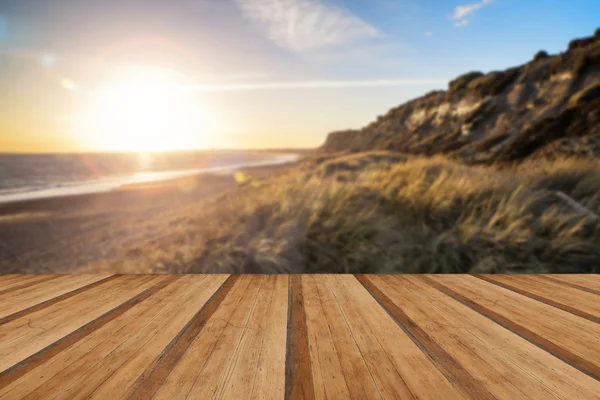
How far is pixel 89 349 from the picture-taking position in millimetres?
1941

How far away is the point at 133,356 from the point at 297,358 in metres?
0.84

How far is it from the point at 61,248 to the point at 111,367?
28.9 ft

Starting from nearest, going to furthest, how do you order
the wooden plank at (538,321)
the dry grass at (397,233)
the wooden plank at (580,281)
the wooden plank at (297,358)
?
1. the wooden plank at (297,358)
2. the wooden plank at (538,321)
3. the wooden plank at (580,281)
4. the dry grass at (397,233)

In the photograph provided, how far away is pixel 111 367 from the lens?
175cm

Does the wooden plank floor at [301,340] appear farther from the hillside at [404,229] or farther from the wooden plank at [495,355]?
the hillside at [404,229]

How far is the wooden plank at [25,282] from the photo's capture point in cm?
314

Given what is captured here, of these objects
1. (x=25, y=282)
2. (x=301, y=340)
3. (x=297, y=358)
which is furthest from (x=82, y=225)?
(x=297, y=358)

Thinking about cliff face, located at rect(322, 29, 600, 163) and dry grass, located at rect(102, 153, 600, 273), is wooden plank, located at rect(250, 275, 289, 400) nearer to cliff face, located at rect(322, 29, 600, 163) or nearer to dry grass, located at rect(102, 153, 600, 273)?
dry grass, located at rect(102, 153, 600, 273)

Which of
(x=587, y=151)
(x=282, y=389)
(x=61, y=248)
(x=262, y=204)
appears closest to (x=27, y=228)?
(x=61, y=248)

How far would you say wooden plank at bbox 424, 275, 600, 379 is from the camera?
6.22 feet

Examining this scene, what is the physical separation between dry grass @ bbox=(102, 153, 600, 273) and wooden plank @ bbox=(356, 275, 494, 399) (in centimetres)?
196

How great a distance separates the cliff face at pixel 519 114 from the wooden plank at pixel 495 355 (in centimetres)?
1220

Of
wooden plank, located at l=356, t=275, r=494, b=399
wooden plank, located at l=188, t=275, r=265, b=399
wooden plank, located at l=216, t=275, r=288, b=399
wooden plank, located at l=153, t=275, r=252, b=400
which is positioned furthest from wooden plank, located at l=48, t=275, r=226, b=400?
wooden plank, located at l=356, t=275, r=494, b=399

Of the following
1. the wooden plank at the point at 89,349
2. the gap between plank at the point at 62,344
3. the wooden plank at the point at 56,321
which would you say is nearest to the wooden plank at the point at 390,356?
the wooden plank at the point at 89,349
